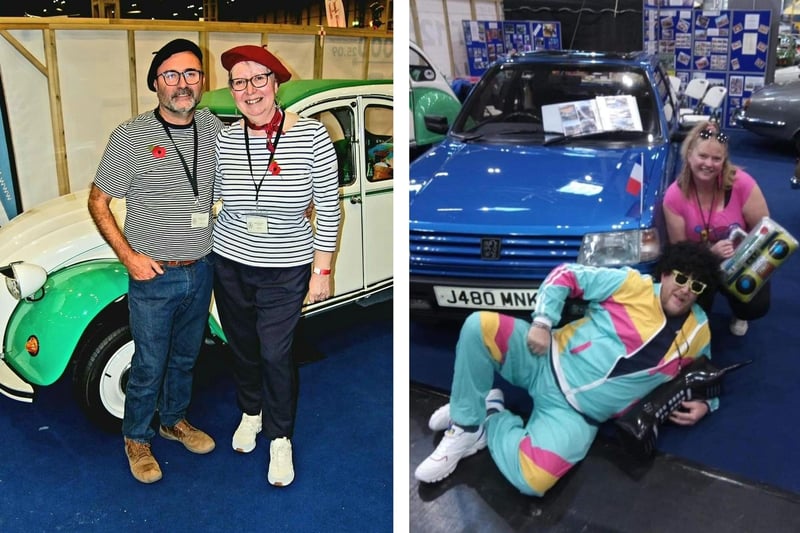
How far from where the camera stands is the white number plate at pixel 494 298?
1749mm

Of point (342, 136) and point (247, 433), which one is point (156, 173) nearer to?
point (342, 136)

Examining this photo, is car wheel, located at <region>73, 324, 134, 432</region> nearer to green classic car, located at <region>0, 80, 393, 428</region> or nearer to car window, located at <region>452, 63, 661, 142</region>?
green classic car, located at <region>0, 80, 393, 428</region>

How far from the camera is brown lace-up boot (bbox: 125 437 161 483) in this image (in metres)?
1.99

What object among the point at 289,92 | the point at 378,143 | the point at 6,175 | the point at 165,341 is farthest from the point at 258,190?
the point at 6,175

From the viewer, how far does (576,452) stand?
1.83 metres

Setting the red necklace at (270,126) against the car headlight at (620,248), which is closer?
the car headlight at (620,248)

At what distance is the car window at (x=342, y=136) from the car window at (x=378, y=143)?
Result: 0.05 meters

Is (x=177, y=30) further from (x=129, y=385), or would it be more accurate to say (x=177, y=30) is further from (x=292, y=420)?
(x=292, y=420)

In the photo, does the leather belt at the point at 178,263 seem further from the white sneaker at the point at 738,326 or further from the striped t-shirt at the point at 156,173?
the white sneaker at the point at 738,326

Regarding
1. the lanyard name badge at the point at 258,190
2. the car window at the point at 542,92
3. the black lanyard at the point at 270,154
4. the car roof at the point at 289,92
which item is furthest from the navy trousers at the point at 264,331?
the car window at the point at 542,92

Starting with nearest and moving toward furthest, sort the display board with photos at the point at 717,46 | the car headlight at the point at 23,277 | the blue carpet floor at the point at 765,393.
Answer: the display board with photos at the point at 717,46, the blue carpet floor at the point at 765,393, the car headlight at the point at 23,277

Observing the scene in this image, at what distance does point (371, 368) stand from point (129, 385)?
66cm

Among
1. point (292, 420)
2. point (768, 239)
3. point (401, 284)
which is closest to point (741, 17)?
point (768, 239)

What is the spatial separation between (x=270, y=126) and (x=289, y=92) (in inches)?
4.3
